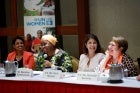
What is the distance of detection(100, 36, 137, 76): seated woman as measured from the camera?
13.3 ft

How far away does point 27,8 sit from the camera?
6172 millimetres

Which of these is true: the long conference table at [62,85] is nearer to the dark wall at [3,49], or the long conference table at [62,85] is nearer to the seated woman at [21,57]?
the seated woman at [21,57]

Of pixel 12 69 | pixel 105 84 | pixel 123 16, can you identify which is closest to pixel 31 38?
pixel 123 16

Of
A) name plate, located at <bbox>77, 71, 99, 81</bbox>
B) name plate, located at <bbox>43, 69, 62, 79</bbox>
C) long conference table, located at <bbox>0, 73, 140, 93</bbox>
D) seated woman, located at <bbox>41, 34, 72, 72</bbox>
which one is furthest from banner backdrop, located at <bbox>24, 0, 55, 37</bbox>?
name plate, located at <bbox>77, 71, 99, 81</bbox>

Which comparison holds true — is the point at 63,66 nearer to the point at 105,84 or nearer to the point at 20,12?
the point at 105,84

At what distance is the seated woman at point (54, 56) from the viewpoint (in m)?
4.43

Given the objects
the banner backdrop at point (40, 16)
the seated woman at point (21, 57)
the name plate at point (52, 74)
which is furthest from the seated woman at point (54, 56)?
the banner backdrop at point (40, 16)

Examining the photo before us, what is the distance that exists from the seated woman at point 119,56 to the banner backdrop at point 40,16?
6.19 feet

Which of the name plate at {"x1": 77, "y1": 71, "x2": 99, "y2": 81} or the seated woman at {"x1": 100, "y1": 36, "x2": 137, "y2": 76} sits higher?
the seated woman at {"x1": 100, "y1": 36, "x2": 137, "y2": 76}

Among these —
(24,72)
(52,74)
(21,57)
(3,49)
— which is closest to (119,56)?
(52,74)

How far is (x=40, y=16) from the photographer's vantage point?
19.7ft

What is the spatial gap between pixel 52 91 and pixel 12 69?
698mm

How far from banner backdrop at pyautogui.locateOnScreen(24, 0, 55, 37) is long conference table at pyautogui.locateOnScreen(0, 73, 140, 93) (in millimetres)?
2044

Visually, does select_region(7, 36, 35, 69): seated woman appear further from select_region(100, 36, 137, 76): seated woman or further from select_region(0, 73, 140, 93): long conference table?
select_region(100, 36, 137, 76): seated woman
